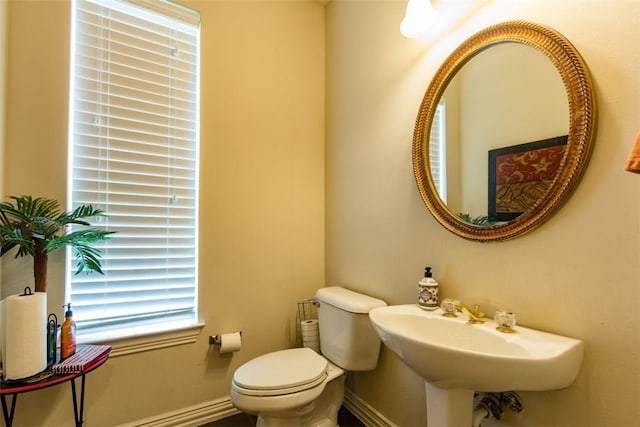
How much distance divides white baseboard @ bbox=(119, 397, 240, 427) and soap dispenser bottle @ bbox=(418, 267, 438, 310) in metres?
1.26

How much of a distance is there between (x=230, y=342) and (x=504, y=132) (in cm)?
162

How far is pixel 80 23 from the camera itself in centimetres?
143

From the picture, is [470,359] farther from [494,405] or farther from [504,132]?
[504,132]

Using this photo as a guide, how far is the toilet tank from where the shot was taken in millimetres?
1468

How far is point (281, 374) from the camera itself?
4.39 ft

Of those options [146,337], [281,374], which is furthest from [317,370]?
[146,337]

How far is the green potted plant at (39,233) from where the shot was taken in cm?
115

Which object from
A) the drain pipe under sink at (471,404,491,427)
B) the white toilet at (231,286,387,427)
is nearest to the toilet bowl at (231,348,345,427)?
the white toilet at (231,286,387,427)

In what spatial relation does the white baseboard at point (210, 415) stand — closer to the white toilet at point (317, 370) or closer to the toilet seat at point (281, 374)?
the white toilet at point (317, 370)

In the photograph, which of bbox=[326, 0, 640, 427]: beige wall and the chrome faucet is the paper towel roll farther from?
the chrome faucet

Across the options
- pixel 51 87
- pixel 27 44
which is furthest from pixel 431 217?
pixel 27 44

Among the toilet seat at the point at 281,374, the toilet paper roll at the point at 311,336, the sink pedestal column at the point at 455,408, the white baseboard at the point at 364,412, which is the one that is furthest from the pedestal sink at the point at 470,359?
the toilet paper roll at the point at 311,336

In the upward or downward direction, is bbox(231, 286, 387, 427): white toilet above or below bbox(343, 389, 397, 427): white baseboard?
above

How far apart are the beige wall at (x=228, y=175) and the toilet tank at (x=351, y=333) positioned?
16.5 inches
